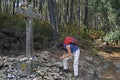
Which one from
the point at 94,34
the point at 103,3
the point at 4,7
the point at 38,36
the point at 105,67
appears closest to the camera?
the point at 38,36

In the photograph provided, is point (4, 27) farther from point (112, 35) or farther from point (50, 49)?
point (112, 35)

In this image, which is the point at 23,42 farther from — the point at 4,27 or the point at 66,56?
the point at 66,56

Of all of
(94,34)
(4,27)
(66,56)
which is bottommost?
(94,34)

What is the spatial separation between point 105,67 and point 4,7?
97.3ft

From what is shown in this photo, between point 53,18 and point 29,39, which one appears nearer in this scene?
point 29,39

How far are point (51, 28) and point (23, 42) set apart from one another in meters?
2.65

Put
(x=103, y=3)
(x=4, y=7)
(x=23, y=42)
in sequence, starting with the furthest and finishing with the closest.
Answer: (x=4, y=7) < (x=103, y=3) < (x=23, y=42)

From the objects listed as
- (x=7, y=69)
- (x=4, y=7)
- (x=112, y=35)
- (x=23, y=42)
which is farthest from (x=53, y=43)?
(x=4, y=7)

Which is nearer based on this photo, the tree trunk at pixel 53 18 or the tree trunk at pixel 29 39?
the tree trunk at pixel 29 39

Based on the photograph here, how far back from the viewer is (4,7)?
40.0 m

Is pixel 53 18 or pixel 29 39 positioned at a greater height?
pixel 53 18

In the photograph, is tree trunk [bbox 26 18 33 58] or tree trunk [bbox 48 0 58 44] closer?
tree trunk [bbox 26 18 33 58]

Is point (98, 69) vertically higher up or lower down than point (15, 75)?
lower down

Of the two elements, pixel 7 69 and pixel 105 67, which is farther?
pixel 105 67
